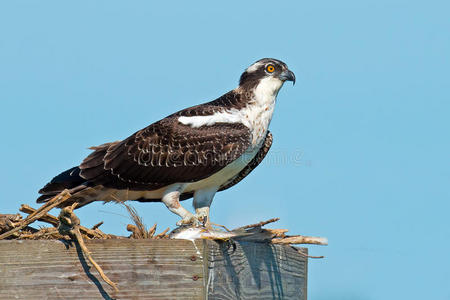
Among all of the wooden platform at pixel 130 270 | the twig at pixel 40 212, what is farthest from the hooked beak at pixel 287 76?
the twig at pixel 40 212

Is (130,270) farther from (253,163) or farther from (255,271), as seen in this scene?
(253,163)

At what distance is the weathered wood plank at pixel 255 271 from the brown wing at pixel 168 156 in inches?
52.2

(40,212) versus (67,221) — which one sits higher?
(40,212)

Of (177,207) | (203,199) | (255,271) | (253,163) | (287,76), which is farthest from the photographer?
(287,76)

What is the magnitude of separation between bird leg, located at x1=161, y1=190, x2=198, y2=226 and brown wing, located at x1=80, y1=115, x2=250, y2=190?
0.42 ft

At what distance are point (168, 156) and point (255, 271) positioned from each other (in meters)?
1.93

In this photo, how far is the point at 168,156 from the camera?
686 centimetres

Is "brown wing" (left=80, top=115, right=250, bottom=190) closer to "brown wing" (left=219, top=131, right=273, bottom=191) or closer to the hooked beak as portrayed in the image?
"brown wing" (left=219, top=131, right=273, bottom=191)

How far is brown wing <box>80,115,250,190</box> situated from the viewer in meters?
6.77

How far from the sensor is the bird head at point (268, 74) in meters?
7.56

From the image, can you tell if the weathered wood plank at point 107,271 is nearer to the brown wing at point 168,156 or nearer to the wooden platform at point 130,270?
the wooden platform at point 130,270

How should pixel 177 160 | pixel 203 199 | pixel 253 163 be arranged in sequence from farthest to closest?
pixel 253 163, pixel 203 199, pixel 177 160

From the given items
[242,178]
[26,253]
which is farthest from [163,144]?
[26,253]

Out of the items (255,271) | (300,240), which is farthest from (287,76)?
(255,271)
